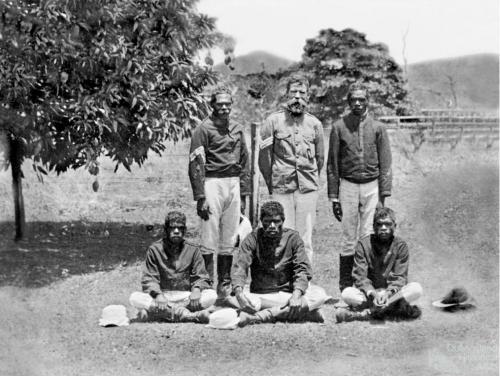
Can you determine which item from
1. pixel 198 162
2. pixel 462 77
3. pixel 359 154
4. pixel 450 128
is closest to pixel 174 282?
pixel 198 162

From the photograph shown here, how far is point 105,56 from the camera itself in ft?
26.7

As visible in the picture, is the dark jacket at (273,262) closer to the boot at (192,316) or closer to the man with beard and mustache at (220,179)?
the boot at (192,316)

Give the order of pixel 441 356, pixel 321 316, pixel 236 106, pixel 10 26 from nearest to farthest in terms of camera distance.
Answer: pixel 441 356 < pixel 321 316 < pixel 10 26 < pixel 236 106

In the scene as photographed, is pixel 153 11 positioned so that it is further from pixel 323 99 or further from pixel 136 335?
pixel 323 99

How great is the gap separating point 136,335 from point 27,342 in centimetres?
90

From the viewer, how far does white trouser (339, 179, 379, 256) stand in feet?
22.2

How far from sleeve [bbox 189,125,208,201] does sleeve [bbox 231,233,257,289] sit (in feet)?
2.52

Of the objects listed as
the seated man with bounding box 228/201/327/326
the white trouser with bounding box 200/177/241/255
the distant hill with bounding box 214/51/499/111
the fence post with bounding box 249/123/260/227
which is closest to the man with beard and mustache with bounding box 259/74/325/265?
the white trouser with bounding box 200/177/241/255

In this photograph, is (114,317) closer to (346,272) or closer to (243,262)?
(243,262)

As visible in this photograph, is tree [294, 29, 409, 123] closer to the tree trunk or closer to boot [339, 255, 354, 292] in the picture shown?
the tree trunk

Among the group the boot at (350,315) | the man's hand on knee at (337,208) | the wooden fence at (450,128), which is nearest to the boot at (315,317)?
the boot at (350,315)

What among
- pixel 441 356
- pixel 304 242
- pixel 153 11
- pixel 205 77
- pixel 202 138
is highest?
pixel 153 11

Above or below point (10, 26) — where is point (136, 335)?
below

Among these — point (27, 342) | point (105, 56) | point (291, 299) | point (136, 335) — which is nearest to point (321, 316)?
point (291, 299)
